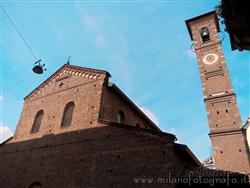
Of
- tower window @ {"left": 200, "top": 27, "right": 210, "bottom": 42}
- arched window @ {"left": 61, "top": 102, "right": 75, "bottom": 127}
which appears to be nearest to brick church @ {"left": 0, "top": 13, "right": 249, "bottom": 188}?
arched window @ {"left": 61, "top": 102, "right": 75, "bottom": 127}

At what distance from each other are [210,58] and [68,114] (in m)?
14.7

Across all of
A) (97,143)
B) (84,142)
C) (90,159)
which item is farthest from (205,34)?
(90,159)

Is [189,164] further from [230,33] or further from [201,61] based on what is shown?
[201,61]

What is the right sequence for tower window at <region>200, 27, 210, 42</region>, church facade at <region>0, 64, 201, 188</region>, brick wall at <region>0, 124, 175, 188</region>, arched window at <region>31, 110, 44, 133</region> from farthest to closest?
tower window at <region>200, 27, 210, 42</region> → arched window at <region>31, 110, 44, 133</region> → church facade at <region>0, 64, 201, 188</region> → brick wall at <region>0, 124, 175, 188</region>

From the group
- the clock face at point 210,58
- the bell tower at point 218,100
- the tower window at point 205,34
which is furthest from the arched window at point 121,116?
the tower window at point 205,34

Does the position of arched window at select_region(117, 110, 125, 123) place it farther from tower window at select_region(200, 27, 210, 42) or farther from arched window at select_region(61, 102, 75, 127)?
tower window at select_region(200, 27, 210, 42)

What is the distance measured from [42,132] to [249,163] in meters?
14.2

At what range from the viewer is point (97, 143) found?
11.0 m

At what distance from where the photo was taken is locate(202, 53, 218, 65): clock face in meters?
21.0

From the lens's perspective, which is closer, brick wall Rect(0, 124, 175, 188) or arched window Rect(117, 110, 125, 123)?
brick wall Rect(0, 124, 175, 188)

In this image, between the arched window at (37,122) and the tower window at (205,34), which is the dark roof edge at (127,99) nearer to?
the arched window at (37,122)

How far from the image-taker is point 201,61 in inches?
848

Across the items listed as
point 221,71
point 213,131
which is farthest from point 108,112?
point 221,71

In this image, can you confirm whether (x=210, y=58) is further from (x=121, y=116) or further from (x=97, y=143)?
(x=97, y=143)
